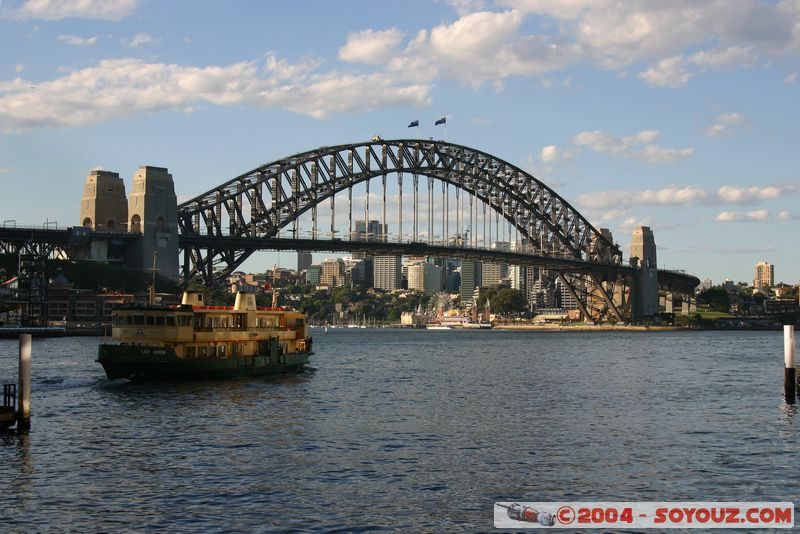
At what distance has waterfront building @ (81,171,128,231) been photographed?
127m

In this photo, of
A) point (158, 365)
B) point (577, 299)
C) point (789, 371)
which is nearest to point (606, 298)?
point (577, 299)

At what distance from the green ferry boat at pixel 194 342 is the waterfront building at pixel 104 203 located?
71615 millimetres

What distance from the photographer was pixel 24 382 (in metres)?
34.2

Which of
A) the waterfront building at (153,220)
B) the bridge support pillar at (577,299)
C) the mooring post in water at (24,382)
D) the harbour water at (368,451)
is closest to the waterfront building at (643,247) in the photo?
the bridge support pillar at (577,299)

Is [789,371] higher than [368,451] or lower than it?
higher

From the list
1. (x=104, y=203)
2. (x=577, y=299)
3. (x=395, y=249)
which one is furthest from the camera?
(x=577, y=299)

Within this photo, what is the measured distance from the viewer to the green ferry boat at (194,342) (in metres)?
53.3

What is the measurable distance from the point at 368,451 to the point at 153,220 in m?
96.3

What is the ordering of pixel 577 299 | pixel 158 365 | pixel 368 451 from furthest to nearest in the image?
pixel 577 299
pixel 158 365
pixel 368 451

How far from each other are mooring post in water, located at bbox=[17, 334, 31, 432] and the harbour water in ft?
2.03

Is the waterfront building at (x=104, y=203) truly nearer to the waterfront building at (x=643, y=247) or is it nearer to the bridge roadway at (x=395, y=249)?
the bridge roadway at (x=395, y=249)

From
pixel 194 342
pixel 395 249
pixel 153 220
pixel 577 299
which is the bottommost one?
pixel 194 342

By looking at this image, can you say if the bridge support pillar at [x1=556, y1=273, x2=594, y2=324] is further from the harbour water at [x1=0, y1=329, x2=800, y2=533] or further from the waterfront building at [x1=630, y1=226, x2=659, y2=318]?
the harbour water at [x1=0, y1=329, x2=800, y2=533]

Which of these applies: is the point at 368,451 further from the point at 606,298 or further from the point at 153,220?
the point at 606,298
